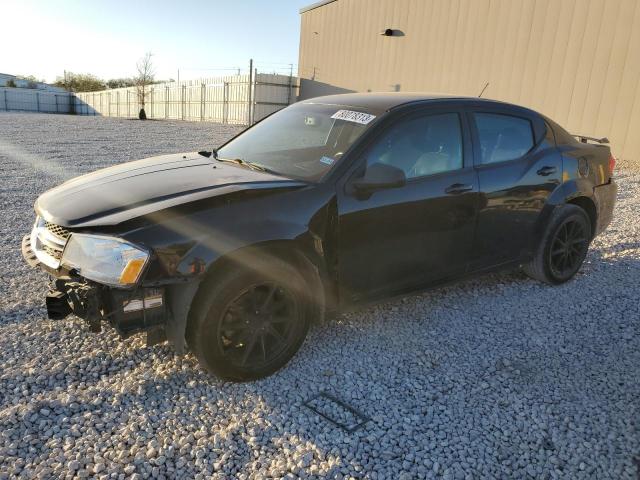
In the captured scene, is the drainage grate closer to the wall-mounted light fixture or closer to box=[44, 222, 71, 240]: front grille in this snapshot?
box=[44, 222, 71, 240]: front grille

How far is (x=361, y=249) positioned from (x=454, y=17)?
53.1 feet

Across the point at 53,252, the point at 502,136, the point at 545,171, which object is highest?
the point at 502,136

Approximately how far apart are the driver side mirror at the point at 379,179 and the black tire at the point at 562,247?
2.03 meters

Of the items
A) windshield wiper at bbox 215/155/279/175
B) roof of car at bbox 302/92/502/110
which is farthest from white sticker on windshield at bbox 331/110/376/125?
windshield wiper at bbox 215/155/279/175

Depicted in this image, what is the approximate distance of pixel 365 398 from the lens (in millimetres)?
2816

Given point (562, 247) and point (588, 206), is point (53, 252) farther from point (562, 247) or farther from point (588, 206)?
point (588, 206)

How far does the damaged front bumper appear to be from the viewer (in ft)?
8.13

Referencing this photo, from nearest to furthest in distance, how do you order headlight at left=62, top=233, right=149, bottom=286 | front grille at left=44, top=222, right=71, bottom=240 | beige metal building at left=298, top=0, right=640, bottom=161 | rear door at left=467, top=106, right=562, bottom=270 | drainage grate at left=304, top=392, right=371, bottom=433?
1. headlight at left=62, top=233, right=149, bottom=286
2. drainage grate at left=304, top=392, right=371, bottom=433
3. front grille at left=44, top=222, right=71, bottom=240
4. rear door at left=467, top=106, right=562, bottom=270
5. beige metal building at left=298, top=0, right=640, bottom=161

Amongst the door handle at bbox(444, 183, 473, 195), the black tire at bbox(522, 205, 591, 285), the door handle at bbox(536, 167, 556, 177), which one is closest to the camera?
the door handle at bbox(444, 183, 473, 195)

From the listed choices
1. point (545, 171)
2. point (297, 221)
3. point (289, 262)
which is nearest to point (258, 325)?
point (289, 262)

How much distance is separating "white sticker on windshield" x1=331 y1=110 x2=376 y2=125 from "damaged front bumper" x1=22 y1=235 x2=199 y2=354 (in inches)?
62.6

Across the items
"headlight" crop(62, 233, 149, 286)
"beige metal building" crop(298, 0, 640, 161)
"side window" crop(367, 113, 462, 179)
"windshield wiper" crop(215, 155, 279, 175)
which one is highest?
"beige metal building" crop(298, 0, 640, 161)

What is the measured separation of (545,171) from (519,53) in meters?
12.4

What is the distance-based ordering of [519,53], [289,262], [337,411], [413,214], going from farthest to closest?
[519,53]
[413,214]
[289,262]
[337,411]
